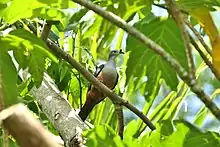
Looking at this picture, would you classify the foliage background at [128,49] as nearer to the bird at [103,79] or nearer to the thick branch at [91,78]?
the thick branch at [91,78]

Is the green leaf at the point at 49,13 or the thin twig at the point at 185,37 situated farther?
the green leaf at the point at 49,13

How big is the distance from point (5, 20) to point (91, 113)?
0.67 m

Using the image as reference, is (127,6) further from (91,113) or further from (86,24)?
(91,113)

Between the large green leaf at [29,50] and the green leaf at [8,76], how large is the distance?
17mm

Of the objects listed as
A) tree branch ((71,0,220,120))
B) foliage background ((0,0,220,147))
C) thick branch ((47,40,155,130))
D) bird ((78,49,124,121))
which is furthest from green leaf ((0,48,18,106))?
bird ((78,49,124,121))

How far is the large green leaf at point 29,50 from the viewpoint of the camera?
19.0 inches

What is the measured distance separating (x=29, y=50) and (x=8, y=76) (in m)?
0.06

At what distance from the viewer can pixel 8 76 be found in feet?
1.51

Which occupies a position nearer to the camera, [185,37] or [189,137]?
[185,37]

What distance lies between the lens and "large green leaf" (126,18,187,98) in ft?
1.73

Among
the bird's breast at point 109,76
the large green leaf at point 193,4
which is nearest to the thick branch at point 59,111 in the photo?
the large green leaf at point 193,4

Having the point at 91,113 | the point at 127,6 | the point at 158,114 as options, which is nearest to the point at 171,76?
the point at 127,6

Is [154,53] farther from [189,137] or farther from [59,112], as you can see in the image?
[59,112]

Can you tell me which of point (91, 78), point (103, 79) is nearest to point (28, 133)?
point (91, 78)
